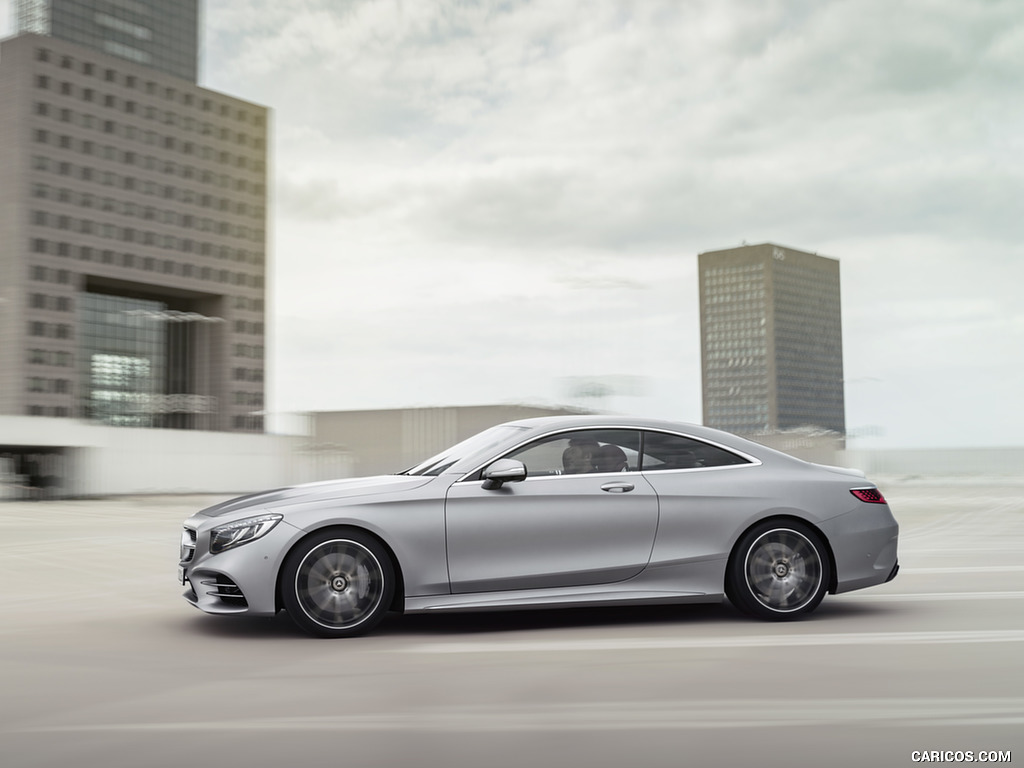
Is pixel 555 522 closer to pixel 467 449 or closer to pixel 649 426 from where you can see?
pixel 467 449

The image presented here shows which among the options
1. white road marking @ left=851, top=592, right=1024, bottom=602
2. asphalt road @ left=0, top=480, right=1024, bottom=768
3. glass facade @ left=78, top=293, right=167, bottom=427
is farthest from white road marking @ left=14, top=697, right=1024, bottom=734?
glass facade @ left=78, top=293, right=167, bottom=427

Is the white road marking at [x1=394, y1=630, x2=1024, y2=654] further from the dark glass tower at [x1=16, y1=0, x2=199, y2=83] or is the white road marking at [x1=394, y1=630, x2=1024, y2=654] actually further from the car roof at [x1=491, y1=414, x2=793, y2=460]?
the dark glass tower at [x1=16, y1=0, x2=199, y2=83]

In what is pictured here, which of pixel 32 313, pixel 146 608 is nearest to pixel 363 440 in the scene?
pixel 32 313

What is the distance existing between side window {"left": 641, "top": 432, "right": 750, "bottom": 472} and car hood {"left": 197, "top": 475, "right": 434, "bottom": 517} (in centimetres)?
152

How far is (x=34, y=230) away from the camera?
358 feet

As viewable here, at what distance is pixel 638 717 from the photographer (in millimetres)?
4945

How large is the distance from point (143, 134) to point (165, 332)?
21.3 m

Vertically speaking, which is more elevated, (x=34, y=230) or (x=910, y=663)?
(x=34, y=230)

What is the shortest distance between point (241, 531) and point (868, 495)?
4251 millimetres

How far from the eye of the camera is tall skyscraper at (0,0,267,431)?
110m

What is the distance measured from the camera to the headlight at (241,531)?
23.1ft

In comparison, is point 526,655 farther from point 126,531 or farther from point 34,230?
point 34,230

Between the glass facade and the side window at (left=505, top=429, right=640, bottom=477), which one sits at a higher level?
the glass facade

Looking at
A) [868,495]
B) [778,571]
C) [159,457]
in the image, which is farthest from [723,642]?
[159,457]
